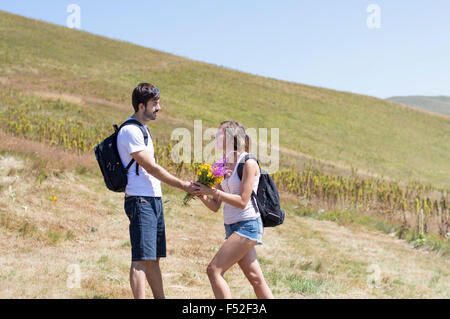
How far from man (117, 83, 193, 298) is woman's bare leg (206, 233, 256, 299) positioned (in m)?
0.49

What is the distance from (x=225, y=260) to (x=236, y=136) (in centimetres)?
104

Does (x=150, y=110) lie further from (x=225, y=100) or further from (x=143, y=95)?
(x=225, y=100)

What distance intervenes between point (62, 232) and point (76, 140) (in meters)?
7.31

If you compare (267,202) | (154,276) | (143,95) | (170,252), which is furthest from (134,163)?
(170,252)

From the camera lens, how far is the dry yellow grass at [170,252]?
216 inches

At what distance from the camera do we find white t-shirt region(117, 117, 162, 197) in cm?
366

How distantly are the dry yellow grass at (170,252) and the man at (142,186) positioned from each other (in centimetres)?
143

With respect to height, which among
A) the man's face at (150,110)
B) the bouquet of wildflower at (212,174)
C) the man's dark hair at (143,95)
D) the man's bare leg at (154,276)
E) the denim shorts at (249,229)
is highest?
the man's dark hair at (143,95)

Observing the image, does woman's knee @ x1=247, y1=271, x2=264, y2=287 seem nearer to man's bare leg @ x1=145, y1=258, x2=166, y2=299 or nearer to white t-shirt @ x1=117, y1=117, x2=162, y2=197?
man's bare leg @ x1=145, y1=258, x2=166, y2=299

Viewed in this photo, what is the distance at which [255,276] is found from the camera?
12.6 feet

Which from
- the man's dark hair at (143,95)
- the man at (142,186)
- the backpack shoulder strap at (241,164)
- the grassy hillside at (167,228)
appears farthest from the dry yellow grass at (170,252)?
the man's dark hair at (143,95)

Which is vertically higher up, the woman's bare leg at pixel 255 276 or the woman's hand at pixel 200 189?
the woman's hand at pixel 200 189

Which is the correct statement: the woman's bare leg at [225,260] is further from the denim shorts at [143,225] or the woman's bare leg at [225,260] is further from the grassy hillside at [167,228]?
the grassy hillside at [167,228]
